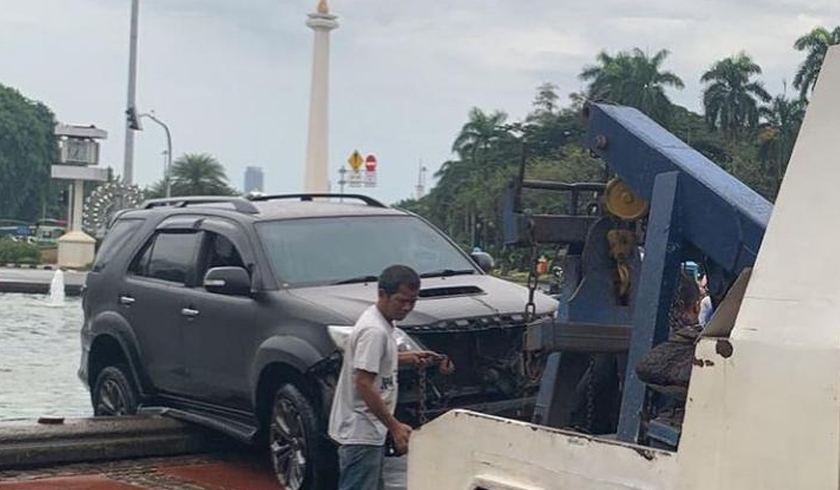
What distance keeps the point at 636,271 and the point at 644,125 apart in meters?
0.58

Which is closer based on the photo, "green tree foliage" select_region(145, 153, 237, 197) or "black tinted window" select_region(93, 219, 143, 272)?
"black tinted window" select_region(93, 219, 143, 272)

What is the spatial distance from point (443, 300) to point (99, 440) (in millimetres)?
2445

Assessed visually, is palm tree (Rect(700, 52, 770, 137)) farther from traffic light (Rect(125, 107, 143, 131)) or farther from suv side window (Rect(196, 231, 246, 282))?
suv side window (Rect(196, 231, 246, 282))

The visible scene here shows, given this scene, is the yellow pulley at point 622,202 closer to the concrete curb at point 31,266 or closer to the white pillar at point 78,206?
the concrete curb at point 31,266

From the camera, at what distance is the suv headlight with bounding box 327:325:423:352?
23.4ft

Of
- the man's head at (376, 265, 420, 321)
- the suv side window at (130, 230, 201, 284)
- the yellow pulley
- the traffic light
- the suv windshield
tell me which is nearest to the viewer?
the yellow pulley

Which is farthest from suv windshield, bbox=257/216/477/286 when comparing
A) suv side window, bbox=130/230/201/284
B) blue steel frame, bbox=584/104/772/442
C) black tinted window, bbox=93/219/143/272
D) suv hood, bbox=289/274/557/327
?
blue steel frame, bbox=584/104/772/442

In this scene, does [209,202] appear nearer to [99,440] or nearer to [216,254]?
[216,254]

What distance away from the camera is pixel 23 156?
107188 mm

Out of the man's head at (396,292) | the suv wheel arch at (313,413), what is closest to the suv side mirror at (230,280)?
the suv wheel arch at (313,413)

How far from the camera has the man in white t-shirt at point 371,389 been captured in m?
5.27

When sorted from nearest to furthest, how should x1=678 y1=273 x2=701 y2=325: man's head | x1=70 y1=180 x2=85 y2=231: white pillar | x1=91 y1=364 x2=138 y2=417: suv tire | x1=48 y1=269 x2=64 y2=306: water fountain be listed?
x1=678 y1=273 x2=701 y2=325: man's head
x1=91 y1=364 x2=138 y2=417: suv tire
x1=48 y1=269 x2=64 y2=306: water fountain
x1=70 y1=180 x2=85 y2=231: white pillar

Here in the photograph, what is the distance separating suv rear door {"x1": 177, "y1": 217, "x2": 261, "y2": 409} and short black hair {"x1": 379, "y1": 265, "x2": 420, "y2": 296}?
8.41ft

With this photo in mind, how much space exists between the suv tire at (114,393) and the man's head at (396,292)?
4.35 m
